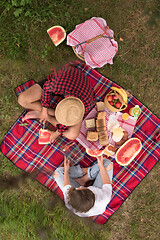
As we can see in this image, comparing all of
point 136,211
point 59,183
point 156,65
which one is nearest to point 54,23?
point 156,65

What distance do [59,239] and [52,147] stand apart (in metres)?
1.66

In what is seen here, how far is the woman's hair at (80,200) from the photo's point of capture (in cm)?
253

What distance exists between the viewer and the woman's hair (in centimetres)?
253

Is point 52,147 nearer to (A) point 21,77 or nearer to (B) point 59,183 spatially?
(B) point 59,183

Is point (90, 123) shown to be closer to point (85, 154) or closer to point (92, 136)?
point (92, 136)

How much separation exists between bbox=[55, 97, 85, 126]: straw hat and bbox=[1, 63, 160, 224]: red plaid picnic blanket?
42.8 inches

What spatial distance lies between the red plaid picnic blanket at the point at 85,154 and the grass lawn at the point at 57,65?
15 centimetres

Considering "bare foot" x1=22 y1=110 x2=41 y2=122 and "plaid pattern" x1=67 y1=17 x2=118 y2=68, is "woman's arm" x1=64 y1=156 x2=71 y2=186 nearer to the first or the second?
"bare foot" x1=22 y1=110 x2=41 y2=122

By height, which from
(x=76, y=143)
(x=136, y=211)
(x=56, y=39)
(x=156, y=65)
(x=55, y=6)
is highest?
(x=55, y=6)

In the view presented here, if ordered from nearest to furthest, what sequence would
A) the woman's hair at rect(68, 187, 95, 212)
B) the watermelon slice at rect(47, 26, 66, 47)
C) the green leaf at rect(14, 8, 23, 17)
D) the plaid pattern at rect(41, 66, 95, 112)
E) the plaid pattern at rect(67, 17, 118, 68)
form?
the plaid pattern at rect(41, 66, 95, 112) → the woman's hair at rect(68, 187, 95, 212) → the plaid pattern at rect(67, 17, 118, 68) → the green leaf at rect(14, 8, 23, 17) → the watermelon slice at rect(47, 26, 66, 47)

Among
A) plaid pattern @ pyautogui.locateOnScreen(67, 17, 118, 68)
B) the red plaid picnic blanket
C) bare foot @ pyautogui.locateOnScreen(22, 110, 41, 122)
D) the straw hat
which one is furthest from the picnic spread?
the straw hat

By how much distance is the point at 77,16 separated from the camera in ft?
10.4

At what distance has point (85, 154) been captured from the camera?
3248 millimetres

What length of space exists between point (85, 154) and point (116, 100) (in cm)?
105
